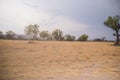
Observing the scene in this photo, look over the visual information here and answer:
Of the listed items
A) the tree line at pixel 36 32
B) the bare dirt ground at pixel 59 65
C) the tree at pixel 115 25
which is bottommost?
the bare dirt ground at pixel 59 65

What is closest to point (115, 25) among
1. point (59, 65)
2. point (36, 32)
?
point (36, 32)

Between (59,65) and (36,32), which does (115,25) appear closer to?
(36,32)

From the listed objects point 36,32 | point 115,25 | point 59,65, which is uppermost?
point 115,25

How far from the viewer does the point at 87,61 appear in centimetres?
618

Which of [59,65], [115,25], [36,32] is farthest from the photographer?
[115,25]

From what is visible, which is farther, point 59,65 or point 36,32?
point 36,32

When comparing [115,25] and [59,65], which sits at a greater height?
[115,25]

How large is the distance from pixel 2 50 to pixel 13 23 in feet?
4.52

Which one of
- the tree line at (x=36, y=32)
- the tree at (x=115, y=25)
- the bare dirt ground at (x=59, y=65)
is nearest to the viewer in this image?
the bare dirt ground at (x=59, y=65)

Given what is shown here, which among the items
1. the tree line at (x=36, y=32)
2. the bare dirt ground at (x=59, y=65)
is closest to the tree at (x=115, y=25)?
the bare dirt ground at (x=59, y=65)

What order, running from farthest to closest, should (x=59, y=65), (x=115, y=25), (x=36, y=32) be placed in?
(x=115, y=25) → (x=36, y=32) → (x=59, y=65)

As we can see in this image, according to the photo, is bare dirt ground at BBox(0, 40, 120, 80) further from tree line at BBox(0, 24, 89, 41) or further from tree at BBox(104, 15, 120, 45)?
tree at BBox(104, 15, 120, 45)

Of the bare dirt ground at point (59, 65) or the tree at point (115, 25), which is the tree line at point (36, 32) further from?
the tree at point (115, 25)

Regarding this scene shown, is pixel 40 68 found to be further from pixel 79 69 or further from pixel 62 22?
pixel 62 22
